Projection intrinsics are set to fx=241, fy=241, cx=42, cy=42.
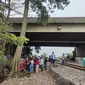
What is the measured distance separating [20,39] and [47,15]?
43.4 feet

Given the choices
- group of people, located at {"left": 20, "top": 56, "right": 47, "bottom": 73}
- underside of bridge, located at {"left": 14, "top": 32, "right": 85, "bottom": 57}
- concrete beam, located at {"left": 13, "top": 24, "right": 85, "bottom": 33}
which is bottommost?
group of people, located at {"left": 20, "top": 56, "right": 47, "bottom": 73}

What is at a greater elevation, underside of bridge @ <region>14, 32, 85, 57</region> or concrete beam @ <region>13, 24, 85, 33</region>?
concrete beam @ <region>13, 24, 85, 33</region>

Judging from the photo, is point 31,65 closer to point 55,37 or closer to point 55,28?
point 55,28

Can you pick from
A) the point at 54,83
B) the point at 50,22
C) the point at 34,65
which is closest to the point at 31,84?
the point at 54,83

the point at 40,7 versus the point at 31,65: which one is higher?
the point at 40,7

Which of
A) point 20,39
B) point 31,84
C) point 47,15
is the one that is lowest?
point 31,84

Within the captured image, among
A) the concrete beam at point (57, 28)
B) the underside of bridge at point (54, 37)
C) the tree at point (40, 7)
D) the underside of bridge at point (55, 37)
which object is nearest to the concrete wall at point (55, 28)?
the concrete beam at point (57, 28)

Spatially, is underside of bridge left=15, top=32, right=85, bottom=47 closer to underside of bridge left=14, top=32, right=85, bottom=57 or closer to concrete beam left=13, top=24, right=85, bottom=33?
underside of bridge left=14, top=32, right=85, bottom=57

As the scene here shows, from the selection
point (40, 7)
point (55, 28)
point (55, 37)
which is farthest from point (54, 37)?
point (40, 7)

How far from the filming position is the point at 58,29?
34656mm

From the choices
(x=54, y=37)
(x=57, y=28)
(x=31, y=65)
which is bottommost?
(x=31, y=65)

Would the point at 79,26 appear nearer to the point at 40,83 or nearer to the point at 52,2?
the point at 52,2

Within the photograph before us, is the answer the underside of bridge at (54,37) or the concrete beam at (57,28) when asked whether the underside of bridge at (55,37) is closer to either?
the underside of bridge at (54,37)

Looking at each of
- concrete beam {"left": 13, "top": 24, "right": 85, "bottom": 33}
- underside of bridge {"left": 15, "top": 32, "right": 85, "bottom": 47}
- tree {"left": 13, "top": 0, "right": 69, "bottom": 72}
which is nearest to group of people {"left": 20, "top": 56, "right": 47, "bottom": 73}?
tree {"left": 13, "top": 0, "right": 69, "bottom": 72}
